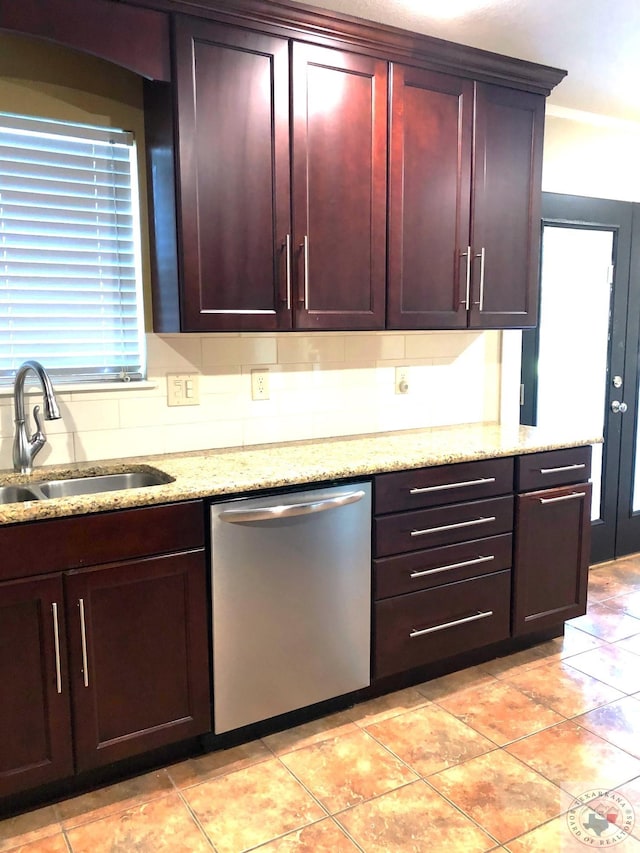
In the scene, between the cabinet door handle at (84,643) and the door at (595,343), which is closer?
the cabinet door handle at (84,643)

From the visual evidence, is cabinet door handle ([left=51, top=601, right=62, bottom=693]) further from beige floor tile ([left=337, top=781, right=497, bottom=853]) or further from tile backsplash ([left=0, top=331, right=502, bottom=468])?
beige floor tile ([left=337, top=781, right=497, bottom=853])

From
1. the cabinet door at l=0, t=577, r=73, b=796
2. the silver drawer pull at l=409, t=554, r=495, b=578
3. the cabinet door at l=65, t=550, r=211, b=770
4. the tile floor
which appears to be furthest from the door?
the cabinet door at l=0, t=577, r=73, b=796

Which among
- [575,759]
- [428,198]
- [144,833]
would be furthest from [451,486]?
[144,833]

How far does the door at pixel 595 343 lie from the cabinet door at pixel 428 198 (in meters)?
0.92

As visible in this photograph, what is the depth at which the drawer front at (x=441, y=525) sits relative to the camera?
239 cm

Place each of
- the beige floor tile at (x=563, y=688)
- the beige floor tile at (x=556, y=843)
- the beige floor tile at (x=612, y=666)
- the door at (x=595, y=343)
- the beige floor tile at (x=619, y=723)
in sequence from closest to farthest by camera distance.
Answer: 1. the beige floor tile at (x=556, y=843)
2. the beige floor tile at (x=619, y=723)
3. the beige floor tile at (x=563, y=688)
4. the beige floor tile at (x=612, y=666)
5. the door at (x=595, y=343)

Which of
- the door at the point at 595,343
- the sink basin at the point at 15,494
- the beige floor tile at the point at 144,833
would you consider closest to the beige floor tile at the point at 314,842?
the beige floor tile at the point at 144,833

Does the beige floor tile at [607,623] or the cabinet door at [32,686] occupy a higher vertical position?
the cabinet door at [32,686]

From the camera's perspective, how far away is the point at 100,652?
75.7 inches

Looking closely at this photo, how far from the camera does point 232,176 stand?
87.2 inches

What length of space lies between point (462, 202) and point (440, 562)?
55.1 inches

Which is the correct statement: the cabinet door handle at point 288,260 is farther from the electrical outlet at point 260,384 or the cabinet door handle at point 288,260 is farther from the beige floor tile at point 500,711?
the beige floor tile at point 500,711

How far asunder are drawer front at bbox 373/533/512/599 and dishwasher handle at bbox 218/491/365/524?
0.95 ft

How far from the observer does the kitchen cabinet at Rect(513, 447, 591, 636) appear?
2721mm
